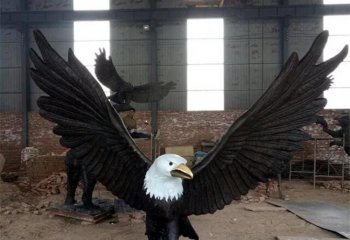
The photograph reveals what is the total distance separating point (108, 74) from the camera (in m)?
5.68

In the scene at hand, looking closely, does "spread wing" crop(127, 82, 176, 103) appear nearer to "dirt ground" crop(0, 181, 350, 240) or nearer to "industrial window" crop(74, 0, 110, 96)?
"dirt ground" crop(0, 181, 350, 240)

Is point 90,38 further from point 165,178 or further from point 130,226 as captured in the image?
point 165,178

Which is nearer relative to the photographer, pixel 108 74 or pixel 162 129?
pixel 108 74

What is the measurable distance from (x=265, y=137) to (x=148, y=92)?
4249 millimetres

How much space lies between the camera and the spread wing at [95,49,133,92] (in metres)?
5.45

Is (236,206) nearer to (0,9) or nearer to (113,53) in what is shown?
(113,53)

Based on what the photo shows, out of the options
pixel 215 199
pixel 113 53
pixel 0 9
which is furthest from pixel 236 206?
pixel 0 9

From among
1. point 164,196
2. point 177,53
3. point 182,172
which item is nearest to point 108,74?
point 164,196

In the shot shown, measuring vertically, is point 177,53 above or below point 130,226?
above

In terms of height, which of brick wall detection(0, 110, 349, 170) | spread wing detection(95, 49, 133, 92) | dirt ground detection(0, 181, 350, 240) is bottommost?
dirt ground detection(0, 181, 350, 240)

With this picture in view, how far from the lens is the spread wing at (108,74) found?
5.45 meters

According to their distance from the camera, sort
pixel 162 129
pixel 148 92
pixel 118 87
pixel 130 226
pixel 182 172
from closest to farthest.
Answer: pixel 182 172 < pixel 130 226 < pixel 118 87 < pixel 148 92 < pixel 162 129

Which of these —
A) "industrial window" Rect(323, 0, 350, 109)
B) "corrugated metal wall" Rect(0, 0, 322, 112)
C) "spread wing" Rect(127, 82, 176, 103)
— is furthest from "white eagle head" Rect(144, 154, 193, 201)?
"industrial window" Rect(323, 0, 350, 109)

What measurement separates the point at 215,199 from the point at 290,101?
86 centimetres
